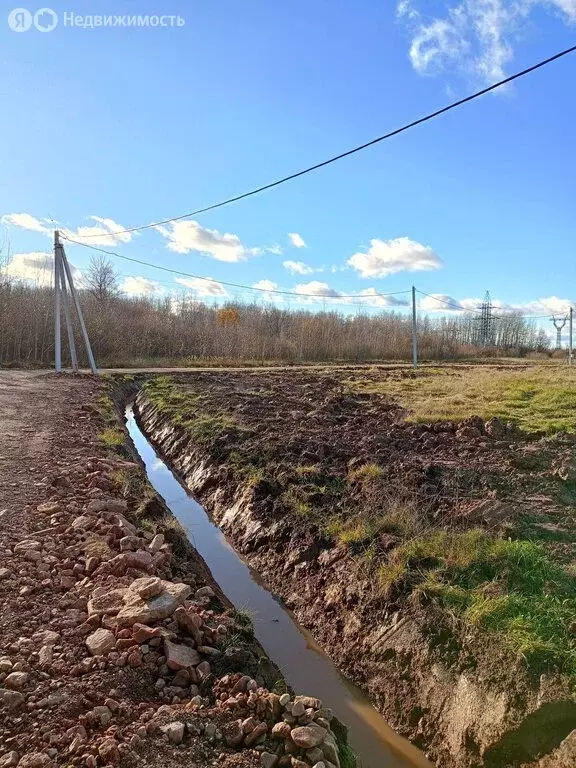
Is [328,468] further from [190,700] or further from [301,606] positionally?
[190,700]

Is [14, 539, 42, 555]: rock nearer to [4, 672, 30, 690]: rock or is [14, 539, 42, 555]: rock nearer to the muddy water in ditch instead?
[4, 672, 30, 690]: rock

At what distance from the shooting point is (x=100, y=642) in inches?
129

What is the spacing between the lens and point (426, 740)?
346cm

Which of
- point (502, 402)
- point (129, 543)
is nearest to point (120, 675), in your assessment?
point (129, 543)

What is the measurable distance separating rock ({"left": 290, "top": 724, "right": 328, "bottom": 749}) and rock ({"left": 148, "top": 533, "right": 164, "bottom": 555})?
2450 mm

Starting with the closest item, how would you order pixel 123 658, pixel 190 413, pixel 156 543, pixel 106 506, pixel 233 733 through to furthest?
pixel 233 733
pixel 123 658
pixel 156 543
pixel 106 506
pixel 190 413

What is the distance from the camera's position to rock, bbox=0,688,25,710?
2.72m

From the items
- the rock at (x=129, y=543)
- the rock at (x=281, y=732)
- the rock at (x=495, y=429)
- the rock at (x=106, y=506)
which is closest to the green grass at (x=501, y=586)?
the rock at (x=281, y=732)

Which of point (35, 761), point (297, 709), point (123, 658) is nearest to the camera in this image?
point (35, 761)

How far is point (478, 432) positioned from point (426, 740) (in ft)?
20.4

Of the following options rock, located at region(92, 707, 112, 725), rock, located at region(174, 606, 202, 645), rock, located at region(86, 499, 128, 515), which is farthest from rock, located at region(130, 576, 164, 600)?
rock, located at region(86, 499, 128, 515)

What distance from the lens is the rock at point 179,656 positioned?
3225 millimetres

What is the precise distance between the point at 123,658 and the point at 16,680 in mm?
580

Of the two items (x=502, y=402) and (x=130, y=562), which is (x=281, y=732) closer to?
(x=130, y=562)
